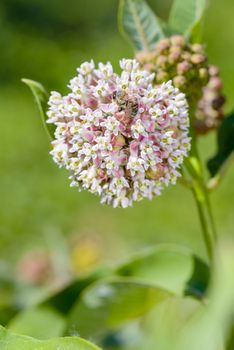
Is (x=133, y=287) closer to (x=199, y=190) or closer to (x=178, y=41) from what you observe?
(x=199, y=190)

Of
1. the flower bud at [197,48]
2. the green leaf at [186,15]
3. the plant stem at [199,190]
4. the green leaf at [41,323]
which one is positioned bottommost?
the green leaf at [41,323]

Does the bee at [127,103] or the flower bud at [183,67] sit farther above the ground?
the flower bud at [183,67]

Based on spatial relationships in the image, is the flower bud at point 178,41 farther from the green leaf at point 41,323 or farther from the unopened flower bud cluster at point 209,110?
the green leaf at point 41,323

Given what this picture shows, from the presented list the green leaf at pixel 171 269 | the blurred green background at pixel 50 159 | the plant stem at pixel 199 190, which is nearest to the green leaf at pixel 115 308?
the green leaf at pixel 171 269

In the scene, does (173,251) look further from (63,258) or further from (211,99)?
(63,258)

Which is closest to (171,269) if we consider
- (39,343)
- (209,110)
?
(209,110)

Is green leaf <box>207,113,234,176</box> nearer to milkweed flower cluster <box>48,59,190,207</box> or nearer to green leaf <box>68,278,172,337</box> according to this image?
milkweed flower cluster <box>48,59,190,207</box>
